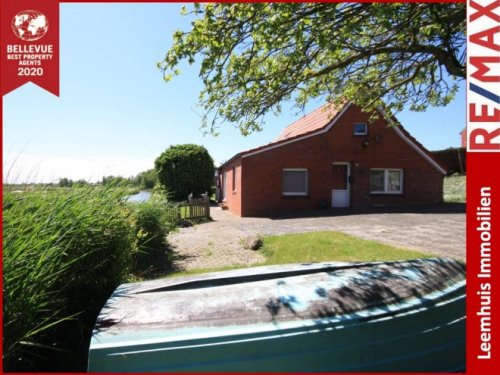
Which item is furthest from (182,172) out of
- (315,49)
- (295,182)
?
(315,49)

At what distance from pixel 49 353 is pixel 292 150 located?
16543 millimetres

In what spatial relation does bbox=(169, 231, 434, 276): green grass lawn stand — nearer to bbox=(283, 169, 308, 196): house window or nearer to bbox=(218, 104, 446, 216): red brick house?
bbox=(218, 104, 446, 216): red brick house

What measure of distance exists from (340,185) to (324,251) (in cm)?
1220

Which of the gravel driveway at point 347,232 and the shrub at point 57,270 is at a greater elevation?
the shrub at point 57,270

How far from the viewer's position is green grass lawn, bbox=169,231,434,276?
23.7ft

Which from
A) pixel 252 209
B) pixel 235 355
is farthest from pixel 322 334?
pixel 252 209

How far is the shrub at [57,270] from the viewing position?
2535 mm

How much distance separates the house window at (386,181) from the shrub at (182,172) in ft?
41.7

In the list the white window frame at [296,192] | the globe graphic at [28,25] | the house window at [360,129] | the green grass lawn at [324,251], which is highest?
the house window at [360,129]

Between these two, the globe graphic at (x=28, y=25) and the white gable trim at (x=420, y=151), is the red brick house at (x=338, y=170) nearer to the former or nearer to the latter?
the white gable trim at (x=420, y=151)

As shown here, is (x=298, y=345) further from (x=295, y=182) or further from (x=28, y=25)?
(x=295, y=182)

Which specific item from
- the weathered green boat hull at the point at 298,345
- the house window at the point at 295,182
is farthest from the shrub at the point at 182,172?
the weathered green boat hull at the point at 298,345

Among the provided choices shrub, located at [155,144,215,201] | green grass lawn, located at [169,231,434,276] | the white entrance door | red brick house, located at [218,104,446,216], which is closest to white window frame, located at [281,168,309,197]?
red brick house, located at [218,104,446,216]

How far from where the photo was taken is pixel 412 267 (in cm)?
392
